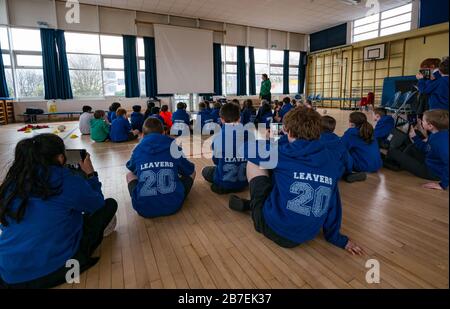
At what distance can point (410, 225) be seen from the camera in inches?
75.5

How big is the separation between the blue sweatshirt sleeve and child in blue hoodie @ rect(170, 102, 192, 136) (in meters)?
4.73

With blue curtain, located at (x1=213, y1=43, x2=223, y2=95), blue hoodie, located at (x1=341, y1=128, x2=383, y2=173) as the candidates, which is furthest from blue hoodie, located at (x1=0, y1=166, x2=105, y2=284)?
blue curtain, located at (x1=213, y1=43, x2=223, y2=95)

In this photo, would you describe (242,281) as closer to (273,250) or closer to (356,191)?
(273,250)

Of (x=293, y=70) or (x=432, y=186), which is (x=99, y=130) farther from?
(x=293, y=70)

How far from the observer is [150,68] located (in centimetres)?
1036

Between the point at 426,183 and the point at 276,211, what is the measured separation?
210 centimetres

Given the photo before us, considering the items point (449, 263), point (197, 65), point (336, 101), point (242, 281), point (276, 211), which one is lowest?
point (242, 281)

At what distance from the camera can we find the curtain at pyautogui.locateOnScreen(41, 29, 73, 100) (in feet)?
28.8

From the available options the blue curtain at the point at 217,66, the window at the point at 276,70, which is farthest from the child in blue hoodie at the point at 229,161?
the window at the point at 276,70

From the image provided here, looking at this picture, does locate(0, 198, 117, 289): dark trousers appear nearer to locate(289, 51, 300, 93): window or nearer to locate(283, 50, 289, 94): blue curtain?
locate(283, 50, 289, 94): blue curtain

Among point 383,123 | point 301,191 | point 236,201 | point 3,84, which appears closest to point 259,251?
point 301,191

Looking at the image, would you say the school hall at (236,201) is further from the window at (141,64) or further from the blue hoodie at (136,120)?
the window at (141,64)

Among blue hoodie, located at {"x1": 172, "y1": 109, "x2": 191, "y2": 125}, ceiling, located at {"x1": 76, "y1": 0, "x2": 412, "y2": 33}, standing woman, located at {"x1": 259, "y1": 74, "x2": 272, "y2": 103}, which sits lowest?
blue hoodie, located at {"x1": 172, "y1": 109, "x2": 191, "y2": 125}
